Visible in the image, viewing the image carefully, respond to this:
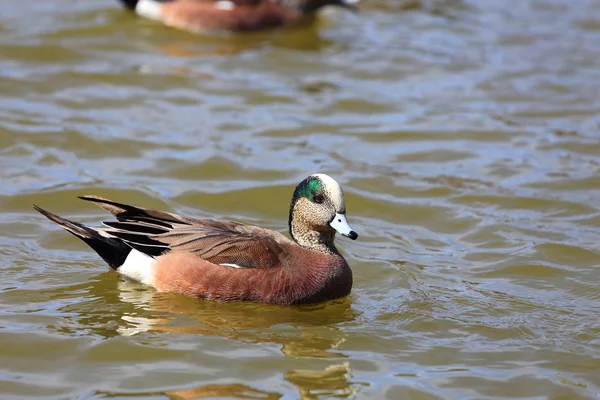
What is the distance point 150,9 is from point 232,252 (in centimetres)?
672

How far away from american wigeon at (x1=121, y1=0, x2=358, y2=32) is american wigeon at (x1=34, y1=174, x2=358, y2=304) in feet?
19.6

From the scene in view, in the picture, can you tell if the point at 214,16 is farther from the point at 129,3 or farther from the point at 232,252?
the point at 232,252

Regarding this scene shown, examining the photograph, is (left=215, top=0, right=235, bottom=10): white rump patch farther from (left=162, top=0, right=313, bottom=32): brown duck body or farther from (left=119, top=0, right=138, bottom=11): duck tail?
(left=119, top=0, right=138, bottom=11): duck tail

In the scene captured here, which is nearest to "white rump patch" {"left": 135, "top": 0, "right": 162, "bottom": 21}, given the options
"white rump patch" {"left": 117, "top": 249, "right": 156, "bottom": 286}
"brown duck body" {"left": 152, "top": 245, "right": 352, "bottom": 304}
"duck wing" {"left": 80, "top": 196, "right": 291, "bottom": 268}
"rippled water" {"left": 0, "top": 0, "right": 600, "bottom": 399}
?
"rippled water" {"left": 0, "top": 0, "right": 600, "bottom": 399}

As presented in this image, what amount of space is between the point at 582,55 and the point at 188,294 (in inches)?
284

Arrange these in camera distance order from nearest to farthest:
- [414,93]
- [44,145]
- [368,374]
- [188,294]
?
[368,374] < [188,294] < [44,145] < [414,93]

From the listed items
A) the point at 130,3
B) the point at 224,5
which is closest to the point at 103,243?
the point at 224,5

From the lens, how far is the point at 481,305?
20.9 ft

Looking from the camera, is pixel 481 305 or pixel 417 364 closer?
pixel 417 364

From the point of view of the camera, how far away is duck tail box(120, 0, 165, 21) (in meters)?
12.2

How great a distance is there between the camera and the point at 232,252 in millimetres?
6234

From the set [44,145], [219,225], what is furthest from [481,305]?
[44,145]

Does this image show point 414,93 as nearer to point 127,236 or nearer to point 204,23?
point 204,23

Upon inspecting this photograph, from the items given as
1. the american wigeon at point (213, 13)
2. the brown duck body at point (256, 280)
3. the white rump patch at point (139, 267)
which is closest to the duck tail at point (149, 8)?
the american wigeon at point (213, 13)
